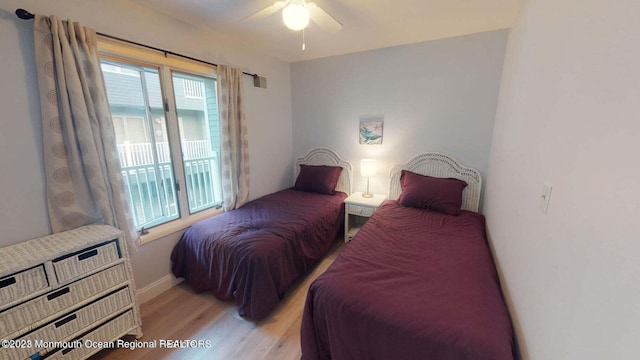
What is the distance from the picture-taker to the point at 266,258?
173cm

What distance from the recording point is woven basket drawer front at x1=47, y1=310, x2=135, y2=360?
1.30 m

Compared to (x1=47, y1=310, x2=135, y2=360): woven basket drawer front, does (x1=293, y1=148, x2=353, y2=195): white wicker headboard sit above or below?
above

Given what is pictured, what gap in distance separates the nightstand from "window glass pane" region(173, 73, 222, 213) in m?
1.49

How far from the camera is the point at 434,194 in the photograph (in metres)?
2.33

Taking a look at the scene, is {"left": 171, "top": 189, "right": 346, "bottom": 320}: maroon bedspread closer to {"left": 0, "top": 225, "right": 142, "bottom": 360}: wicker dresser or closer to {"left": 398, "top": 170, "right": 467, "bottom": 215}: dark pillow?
{"left": 0, "top": 225, "right": 142, "bottom": 360}: wicker dresser

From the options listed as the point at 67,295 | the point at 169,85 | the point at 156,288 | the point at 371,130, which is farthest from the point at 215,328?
the point at 371,130

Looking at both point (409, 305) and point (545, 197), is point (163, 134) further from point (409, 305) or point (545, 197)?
point (545, 197)

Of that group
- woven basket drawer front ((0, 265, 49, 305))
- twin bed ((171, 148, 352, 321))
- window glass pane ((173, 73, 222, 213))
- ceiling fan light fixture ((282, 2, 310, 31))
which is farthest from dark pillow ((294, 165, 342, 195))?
woven basket drawer front ((0, 265, 49, 305))

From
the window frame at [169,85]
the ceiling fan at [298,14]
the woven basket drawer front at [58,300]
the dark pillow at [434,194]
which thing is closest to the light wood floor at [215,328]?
the woven basket drawer front at [58,300]

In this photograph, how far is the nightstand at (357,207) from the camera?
2.69 m

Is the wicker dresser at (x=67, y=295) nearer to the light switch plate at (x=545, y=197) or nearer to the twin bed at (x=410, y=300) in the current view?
the twin bed at (x=410, y=300)

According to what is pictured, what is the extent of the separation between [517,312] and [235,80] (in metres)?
2.85

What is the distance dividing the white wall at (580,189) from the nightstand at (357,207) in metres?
1.51

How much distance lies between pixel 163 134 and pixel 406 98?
8.30 ft
